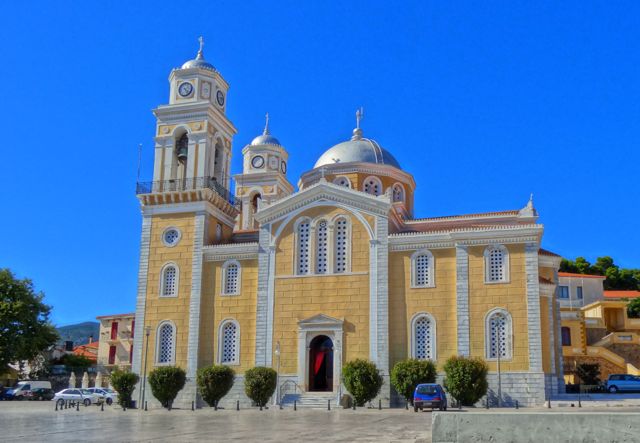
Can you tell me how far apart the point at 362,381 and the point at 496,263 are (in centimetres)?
840

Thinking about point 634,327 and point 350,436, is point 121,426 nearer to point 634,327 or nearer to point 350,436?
point 350,436

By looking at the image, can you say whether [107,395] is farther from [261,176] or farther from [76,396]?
[261,176]

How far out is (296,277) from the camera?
36.7m

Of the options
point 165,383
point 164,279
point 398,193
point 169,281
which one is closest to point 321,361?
point 165,383

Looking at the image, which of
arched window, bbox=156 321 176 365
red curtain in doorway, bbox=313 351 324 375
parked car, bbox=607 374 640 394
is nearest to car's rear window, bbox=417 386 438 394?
red curtain in doorway, bbox=313 351 324 375

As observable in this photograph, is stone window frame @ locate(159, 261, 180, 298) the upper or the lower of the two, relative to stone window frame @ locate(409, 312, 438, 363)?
upper

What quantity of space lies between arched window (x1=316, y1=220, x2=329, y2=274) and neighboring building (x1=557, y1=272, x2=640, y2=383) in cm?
1598

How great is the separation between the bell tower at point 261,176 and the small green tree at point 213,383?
17.5m

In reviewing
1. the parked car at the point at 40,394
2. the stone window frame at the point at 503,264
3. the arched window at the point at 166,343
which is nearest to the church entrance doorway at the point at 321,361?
the arched window at the point at 166,343

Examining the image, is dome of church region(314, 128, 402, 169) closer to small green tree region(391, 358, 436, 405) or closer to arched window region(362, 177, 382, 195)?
arched window region(362, 177, 382, 195)

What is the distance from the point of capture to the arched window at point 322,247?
120 ft

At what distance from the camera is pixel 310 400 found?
34062 mm

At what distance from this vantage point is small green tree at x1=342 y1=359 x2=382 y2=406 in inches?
1287

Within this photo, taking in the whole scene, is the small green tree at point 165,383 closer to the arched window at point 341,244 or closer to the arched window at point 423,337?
the arched window at point 341,244
